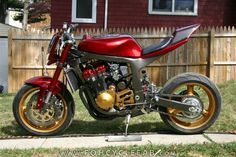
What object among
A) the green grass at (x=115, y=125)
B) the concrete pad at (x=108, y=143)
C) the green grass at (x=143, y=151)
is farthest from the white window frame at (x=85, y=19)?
the green grass at (x=143, y=151)

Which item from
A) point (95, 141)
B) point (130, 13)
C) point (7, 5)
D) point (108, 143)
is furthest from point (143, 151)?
point (7, 5)

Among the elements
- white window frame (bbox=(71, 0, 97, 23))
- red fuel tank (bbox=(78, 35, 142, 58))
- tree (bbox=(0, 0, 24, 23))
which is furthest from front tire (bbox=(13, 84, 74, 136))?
tree (bbox=(0, 0, 24, 23))

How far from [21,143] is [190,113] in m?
2.36

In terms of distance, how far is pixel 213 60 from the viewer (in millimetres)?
13297

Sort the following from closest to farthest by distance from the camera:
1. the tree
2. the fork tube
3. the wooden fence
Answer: the fork tube, the wooden fence, the tree

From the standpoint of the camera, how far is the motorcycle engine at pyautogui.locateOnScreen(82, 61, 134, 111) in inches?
237

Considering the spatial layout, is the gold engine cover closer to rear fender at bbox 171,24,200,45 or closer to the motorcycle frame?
the motorcycle frame

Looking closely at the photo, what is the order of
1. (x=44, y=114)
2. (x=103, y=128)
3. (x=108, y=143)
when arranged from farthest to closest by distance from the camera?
(x=103, y=128)
(x=44, y=114)
(x=108, y=143)

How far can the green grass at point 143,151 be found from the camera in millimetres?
5133

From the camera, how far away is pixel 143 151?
5.21 meters

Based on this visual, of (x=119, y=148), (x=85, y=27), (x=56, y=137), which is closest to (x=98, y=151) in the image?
(x=119, y=148)

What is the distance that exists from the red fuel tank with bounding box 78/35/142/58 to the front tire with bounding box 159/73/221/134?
0.72 m

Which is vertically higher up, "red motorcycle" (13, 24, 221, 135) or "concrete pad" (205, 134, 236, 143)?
"red motorcycle" (13, 24, 221, 135)

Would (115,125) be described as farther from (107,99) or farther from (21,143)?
(21,143)
